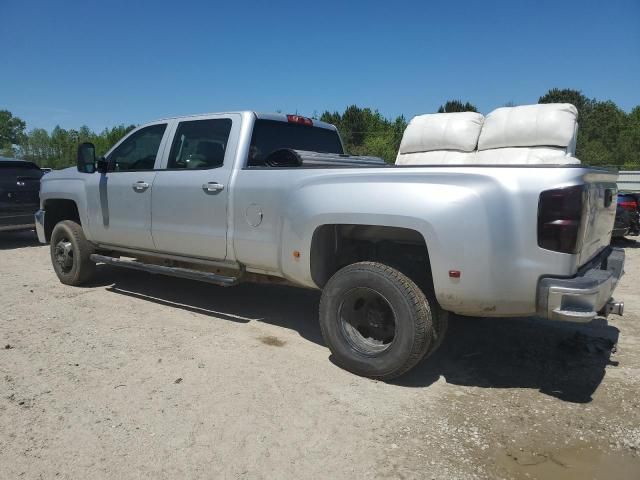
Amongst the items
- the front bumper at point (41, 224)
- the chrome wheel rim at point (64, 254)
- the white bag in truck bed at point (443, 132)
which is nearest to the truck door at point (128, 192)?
the chrome wheel rim at point (64, 254)

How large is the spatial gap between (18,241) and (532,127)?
10.9m

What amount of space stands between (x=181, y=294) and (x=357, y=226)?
3115mm

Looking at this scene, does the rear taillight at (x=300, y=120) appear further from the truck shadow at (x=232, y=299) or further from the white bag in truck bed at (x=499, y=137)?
the truck shadow at (x=232, y=299)

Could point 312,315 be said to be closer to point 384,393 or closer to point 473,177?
point 384,393

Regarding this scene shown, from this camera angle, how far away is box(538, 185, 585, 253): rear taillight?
2932 mm

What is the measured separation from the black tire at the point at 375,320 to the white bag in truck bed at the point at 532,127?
2.18 m

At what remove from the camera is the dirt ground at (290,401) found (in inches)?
A: 106

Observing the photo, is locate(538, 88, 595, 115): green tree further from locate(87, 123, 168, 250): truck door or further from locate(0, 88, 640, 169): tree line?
locate(87, 123, 168, 250): truck door

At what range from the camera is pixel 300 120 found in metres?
5.36

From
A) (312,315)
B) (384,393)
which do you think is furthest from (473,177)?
(312,315)

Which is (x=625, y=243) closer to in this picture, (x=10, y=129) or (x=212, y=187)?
(x=212, y=187)

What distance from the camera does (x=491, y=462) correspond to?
2.72 meters

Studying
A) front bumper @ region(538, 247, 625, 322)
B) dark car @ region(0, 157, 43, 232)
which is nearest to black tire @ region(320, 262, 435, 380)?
front bumper @ region(538, 247, 625, 322)

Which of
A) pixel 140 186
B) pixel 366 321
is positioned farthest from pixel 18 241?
pixel 366 321
